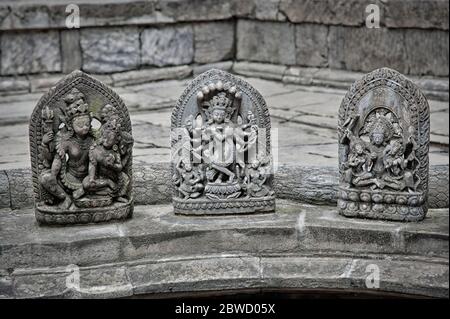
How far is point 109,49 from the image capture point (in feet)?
35.8

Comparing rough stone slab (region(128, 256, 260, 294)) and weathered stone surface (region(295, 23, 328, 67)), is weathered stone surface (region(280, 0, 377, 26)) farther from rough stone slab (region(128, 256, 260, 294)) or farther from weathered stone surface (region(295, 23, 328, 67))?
rough stone slab (region(128, 256, 260, 294))

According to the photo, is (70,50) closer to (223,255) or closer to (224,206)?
(224,206)

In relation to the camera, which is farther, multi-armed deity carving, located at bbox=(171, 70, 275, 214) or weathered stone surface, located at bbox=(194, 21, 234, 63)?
weathered stone surface, located at bbox=(194, 21, 234, 63)

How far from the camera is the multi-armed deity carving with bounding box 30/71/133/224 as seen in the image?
20.7 ft

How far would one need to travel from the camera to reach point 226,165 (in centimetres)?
650

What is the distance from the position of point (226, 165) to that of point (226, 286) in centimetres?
80

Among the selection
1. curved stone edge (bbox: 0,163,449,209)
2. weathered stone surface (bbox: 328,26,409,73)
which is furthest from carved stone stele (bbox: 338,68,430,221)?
weathered stone surface (bbox: 328,26,409,73)

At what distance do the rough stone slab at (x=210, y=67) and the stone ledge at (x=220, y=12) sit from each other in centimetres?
49

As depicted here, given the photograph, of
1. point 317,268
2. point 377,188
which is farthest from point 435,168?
point 317,268

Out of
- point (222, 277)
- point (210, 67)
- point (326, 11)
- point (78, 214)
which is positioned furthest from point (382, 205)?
point (210, 67)

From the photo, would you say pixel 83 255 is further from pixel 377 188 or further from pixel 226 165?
pixel 377 188

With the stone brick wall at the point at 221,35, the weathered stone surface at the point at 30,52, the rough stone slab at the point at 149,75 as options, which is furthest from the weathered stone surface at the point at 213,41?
the weathered stone surface at the point at 30,52

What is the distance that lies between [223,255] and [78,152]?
104 cm

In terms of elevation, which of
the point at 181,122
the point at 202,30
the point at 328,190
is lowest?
the point at 328,190
